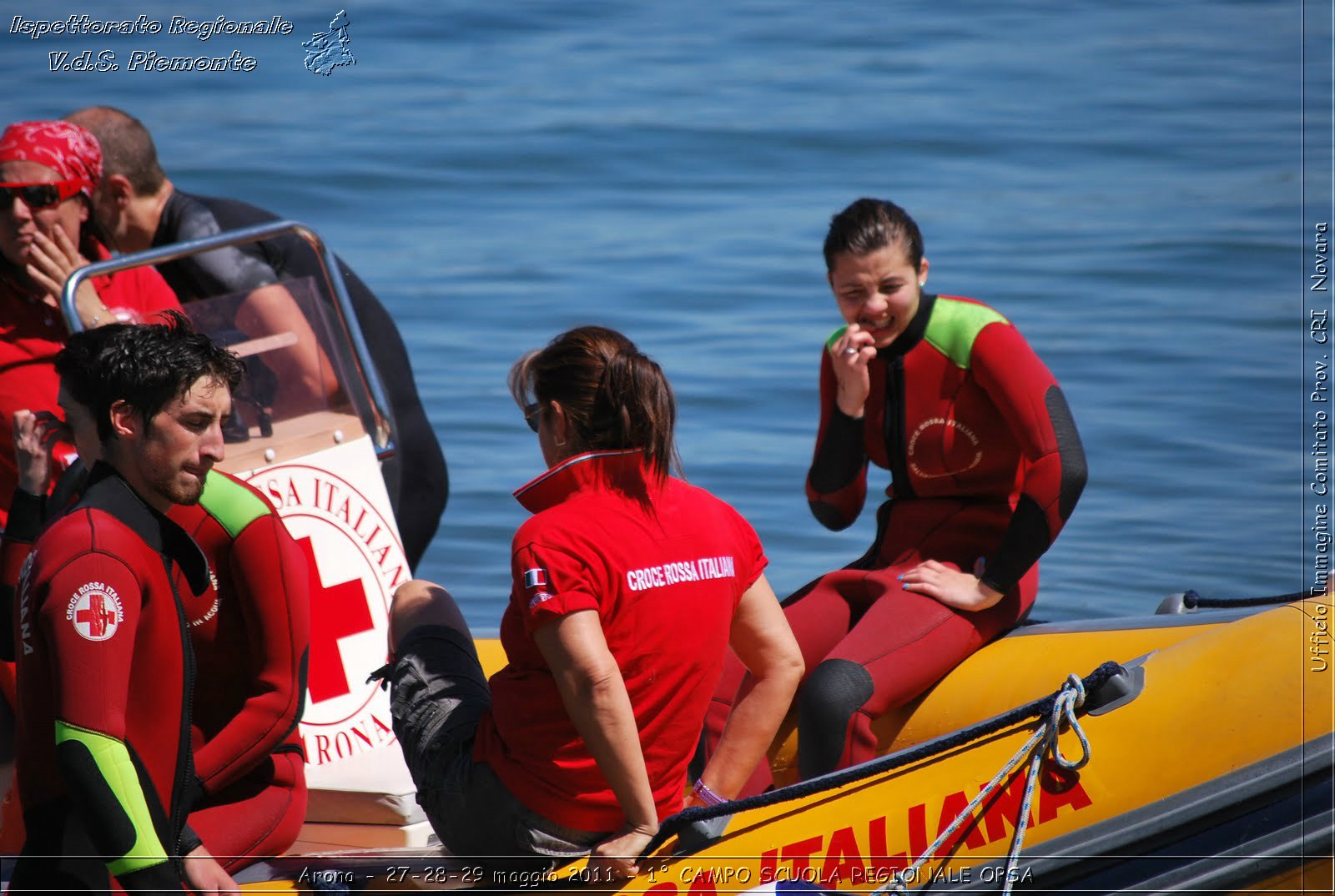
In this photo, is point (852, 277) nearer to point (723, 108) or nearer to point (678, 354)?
point (678, 354)

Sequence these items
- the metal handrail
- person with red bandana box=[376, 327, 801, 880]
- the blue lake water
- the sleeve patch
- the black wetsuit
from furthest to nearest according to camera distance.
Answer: the blue lake water → the black wetsuit → the metal handrail → person with red bandana box=[376, 327, 801, 880] → the sleeve patch

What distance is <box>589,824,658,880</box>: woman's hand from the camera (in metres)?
2.25

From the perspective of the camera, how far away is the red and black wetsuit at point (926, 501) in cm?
290

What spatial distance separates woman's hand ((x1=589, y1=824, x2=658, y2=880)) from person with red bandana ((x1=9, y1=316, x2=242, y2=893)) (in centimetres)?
54

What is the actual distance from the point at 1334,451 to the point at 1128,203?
13.0 ft

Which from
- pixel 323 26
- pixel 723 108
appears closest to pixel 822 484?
pixel 723 108

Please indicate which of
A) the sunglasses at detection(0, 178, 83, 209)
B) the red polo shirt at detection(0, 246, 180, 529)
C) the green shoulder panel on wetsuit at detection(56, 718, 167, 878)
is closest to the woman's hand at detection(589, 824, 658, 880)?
the green shoulder panel on wetsuit at detection(56, 718, 167, 878)

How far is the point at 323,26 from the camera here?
1284cm

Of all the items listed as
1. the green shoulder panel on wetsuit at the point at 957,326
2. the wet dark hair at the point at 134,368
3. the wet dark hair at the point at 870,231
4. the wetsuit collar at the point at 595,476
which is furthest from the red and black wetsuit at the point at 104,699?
the green shoulder panel on wetsuit at the point at 957,326

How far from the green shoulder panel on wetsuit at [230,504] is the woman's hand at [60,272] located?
2.86ft

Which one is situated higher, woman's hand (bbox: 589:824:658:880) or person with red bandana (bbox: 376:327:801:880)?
person with red bandana (bbox: 376:327:801:880)

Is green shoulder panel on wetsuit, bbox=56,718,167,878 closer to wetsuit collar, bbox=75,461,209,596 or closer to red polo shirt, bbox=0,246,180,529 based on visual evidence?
wetsuit collar, bbox=75,461,209,596

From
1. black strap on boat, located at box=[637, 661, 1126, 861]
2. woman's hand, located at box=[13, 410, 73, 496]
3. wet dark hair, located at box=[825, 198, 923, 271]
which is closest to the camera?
black strap on boat, located at box=[637, 661, 1126, 861]

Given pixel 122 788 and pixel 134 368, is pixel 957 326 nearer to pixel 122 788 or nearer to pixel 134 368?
pixel 134 368
